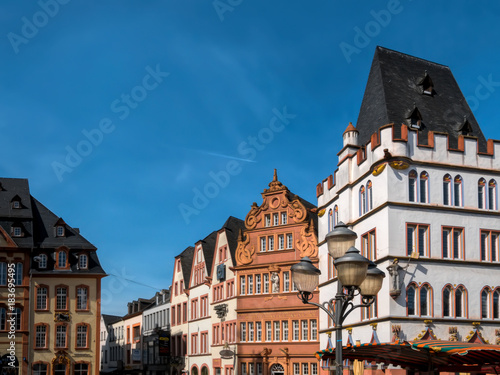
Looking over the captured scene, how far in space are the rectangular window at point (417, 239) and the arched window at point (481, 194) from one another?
3.74m

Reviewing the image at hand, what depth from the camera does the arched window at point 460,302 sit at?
36.4 m

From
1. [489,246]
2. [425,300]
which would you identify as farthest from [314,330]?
[489,246]

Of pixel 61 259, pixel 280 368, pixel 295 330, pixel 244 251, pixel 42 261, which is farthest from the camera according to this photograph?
pixel 61 259

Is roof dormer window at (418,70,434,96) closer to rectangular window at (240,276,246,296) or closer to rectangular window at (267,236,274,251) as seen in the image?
rectangular window at (267,236,274,251)

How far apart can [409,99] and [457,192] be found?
23.3 feet

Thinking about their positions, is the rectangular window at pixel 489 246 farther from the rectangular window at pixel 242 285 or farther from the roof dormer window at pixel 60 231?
the roof dormer window at pixel 60 231

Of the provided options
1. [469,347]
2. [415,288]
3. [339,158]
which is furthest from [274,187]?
[469,347]

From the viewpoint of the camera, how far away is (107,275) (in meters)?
60.2

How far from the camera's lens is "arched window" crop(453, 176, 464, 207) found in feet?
124

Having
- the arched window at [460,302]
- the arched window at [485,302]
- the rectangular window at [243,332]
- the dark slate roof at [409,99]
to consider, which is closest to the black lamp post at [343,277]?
the arched window at [460,302]

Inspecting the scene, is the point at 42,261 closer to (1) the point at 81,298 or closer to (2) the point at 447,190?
(1) the point at 81,298

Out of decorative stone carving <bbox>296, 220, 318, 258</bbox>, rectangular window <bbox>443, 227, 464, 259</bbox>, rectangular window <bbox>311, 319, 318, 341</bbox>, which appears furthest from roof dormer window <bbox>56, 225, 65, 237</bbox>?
rectangular window <bbox>443, 227, 464, 259</bbox>

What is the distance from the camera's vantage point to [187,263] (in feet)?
245

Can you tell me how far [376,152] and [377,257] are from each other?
544cm
